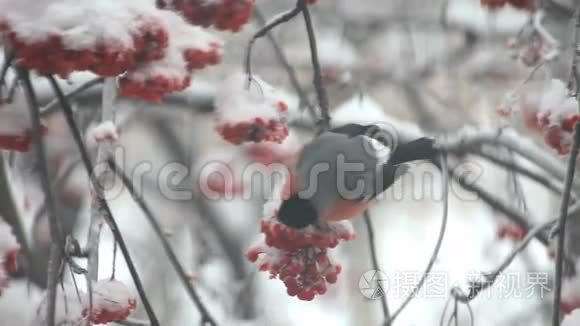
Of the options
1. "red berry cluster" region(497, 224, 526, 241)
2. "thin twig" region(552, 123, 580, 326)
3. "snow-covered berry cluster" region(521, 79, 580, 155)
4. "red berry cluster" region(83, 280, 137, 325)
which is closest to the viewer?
"thin twig" region(552, 123, 580, 326)

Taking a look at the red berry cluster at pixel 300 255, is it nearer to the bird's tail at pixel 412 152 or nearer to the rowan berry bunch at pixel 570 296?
the bird's tail at pixel 412 152

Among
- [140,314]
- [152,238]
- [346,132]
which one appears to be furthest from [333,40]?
[346,132]

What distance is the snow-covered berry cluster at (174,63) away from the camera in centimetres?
129

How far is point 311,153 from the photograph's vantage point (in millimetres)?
1446

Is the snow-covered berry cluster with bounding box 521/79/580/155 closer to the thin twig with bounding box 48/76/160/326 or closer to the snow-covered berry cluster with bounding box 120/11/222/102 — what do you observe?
the snow-covered berry cluster with bounding box 120/11/222/102

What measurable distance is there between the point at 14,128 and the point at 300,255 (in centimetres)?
50

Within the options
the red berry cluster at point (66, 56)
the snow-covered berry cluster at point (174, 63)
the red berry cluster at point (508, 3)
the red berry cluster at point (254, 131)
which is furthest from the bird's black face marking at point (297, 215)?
the red berry cluster at point (508, 3)

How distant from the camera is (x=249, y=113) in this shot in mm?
1418

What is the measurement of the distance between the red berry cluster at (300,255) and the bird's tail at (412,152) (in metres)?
0.15

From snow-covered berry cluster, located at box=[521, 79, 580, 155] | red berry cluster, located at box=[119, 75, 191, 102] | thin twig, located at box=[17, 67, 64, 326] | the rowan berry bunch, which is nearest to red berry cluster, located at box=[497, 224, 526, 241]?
the rowan berry bunch

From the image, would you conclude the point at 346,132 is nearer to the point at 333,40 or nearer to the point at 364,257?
the point at 333,40

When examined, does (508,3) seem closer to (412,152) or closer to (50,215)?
(412,152)

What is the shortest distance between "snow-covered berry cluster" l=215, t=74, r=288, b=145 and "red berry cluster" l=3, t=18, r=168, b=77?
28cm

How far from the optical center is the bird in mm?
1402
